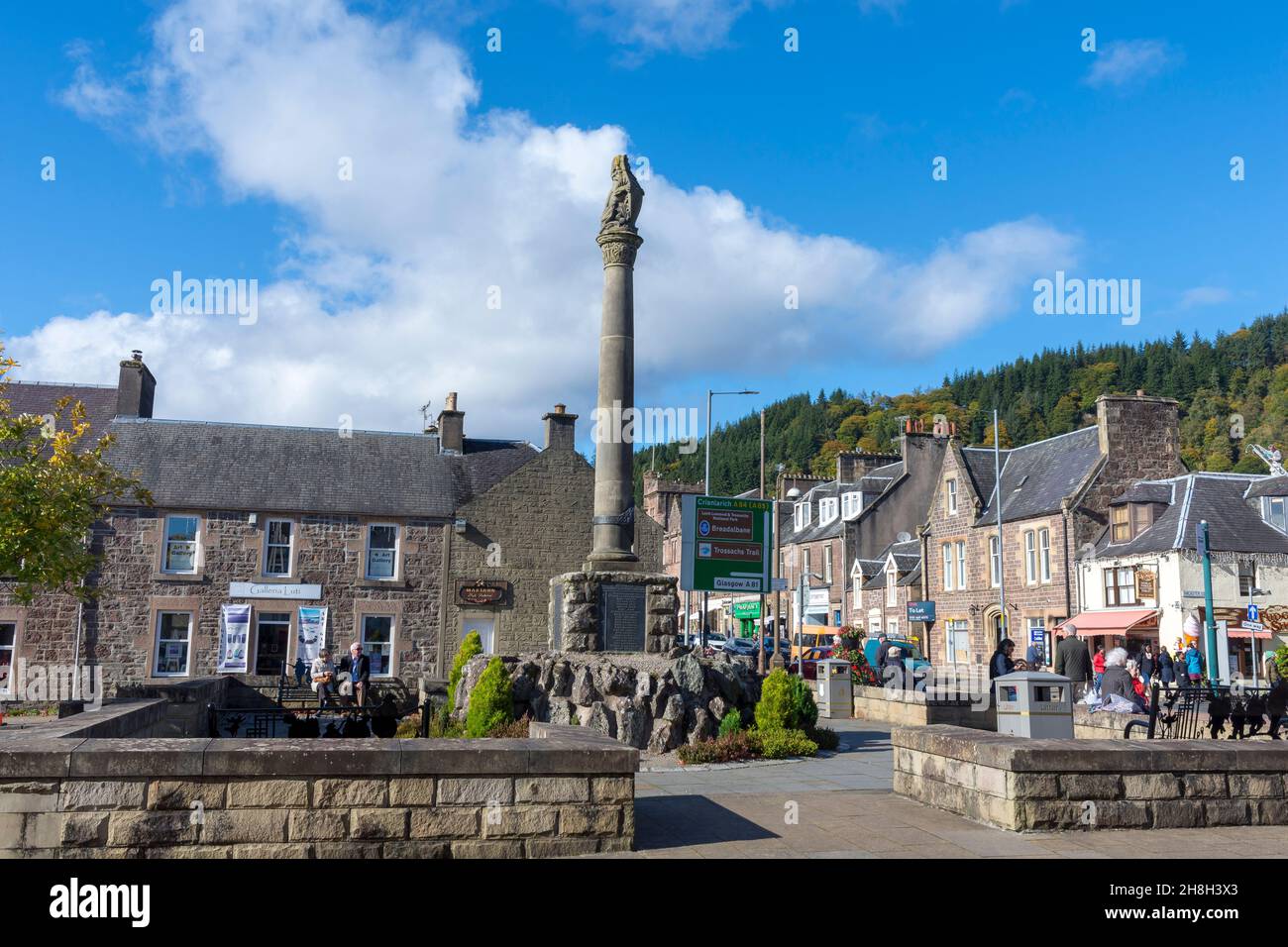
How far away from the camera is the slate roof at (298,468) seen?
32781mm

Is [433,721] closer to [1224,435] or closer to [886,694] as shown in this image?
[886,694]

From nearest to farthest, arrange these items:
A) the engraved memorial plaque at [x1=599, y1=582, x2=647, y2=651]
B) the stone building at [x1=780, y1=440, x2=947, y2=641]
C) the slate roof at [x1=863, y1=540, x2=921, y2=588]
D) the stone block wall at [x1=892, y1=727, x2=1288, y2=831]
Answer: the stone block wall at [x1=892, y1=727, x2=1288, y2=831] < the engraved memorial plaque at [x1=599, y1=582, x2=647, y2=651] < the slate roof at [x1=863, y1=540, x2=921, y2=588] < the stone building at [x1=780, y1=440, x2=947, y2=641]

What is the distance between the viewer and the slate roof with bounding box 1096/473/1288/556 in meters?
34.4

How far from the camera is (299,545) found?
3250 cm

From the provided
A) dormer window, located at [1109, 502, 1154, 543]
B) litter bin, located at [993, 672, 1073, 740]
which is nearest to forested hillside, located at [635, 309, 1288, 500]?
dormer window, located at [1109, 502, 1154, 543]

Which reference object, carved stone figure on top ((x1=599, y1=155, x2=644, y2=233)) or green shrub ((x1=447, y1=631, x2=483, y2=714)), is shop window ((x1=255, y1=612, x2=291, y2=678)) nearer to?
green shrub ((x1=447, y1=631, x2=483, y2=714))

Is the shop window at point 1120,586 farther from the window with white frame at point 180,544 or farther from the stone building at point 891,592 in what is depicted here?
the window with white frame at point 180,544

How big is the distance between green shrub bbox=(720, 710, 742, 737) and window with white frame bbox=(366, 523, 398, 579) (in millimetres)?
20587

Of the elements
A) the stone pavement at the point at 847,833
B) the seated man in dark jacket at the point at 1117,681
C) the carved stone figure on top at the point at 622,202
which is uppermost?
the carved stone figure on top at the point at 622,202

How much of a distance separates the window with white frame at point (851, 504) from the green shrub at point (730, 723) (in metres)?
39.5

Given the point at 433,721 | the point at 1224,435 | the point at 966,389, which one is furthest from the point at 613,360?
the point at 966,389

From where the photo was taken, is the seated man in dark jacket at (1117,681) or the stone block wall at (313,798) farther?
the seated man in dark jacket at (1117,681)

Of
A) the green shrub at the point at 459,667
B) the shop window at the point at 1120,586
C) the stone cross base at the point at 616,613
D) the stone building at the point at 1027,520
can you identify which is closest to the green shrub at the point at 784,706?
the stone cross base at the point at 616,613

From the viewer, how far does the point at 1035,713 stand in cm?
1024
